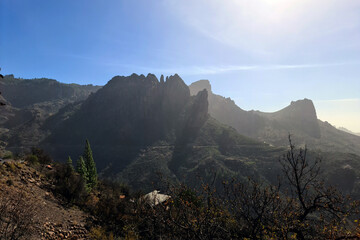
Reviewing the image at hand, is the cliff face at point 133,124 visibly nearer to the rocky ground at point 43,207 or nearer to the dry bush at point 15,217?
the rocky ground at point 43,207

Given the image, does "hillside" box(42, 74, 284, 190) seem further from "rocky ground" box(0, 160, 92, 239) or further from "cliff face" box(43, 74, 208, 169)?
"rocky ground" box(0, 160, 92, 239)

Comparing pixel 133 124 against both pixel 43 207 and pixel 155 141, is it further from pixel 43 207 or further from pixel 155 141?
pixel 43 207

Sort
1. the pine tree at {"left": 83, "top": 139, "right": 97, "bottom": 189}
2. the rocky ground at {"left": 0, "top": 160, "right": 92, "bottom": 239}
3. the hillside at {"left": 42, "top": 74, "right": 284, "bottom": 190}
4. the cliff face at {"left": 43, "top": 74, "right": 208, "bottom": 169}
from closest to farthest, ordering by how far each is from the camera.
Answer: the rocky ground at {"left": 0, "top": 160, "right": 92, "bottom": 239} → the pine tree at {"left": 83, "top": 139, "right": 97, "bottom": 189} → the hillside at {"left": 42, "top": 74, "right": 284, "bottom": 190} → the cliff face at {"left": 43, "top": 74, "right": 208, "bottom": 169}

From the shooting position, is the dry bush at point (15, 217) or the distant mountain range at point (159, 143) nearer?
the dry bush at point (15, 217)

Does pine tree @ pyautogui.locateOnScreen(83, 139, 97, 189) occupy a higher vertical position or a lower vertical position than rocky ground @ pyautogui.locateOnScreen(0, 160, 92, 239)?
lower

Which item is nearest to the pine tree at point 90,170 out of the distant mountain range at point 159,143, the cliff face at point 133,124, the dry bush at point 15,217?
the dry bush at point 15,217

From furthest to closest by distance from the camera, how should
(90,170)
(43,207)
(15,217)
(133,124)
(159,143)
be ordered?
(133,124) → (159,143) → (90,170) → (43,207) → (15,217)

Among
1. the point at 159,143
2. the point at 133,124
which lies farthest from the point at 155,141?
the point at 133,124

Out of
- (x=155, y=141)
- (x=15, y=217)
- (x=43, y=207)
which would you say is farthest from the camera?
(x=155, y=141)

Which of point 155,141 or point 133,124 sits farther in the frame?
point 133,124

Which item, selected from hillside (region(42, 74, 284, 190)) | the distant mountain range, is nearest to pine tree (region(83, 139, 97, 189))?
the distant mountain range

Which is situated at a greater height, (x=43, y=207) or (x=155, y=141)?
(x=43, y=207)

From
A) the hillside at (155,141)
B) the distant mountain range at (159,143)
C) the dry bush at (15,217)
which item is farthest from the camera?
the hillside at (155,141)

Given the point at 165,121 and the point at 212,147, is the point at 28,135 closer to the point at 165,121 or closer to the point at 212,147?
the point at 165,121
